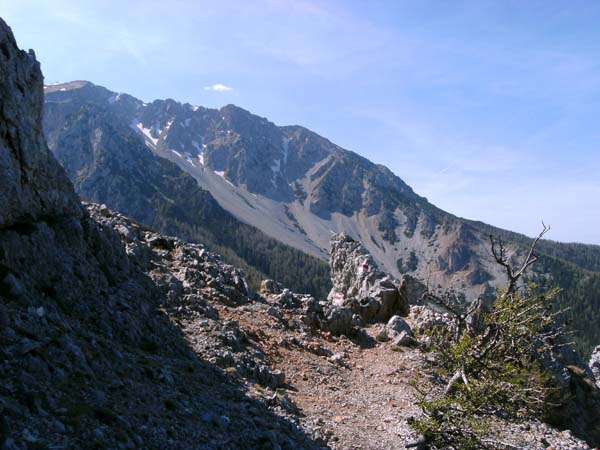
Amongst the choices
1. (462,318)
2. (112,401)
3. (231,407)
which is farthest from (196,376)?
(462,318)

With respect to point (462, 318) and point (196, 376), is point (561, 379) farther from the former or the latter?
point (196, 376)

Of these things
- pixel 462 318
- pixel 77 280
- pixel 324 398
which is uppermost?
pixel 462 318

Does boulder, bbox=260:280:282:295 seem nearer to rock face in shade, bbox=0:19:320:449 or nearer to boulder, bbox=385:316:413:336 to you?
boulder, bbox=385:316:413:336

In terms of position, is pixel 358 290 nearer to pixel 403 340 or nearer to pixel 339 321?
pixel 339 321

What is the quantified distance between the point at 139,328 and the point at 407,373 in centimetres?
1812

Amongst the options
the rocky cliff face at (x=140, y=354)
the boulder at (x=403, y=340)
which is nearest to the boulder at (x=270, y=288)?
the rocky cliff face at (x=140, y=354)

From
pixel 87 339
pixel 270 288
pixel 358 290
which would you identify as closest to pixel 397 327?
pixel 270 288

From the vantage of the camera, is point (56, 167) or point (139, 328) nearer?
point (139, 328)

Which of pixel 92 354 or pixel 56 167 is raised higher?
pixel 56 167

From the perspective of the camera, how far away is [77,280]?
754 inches

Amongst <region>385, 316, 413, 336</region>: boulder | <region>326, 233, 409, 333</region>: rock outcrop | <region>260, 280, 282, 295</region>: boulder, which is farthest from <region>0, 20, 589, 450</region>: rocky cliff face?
<region>260, 280, 282, 295</region>: boulder

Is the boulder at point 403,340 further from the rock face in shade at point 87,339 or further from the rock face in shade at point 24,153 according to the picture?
the rock face in shade at point 24,153

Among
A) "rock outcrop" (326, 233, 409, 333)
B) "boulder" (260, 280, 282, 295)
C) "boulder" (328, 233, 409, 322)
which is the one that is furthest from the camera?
"boulder" (328, 233, 409, 322)

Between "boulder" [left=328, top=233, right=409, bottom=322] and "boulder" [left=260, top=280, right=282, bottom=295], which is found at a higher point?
"boulder" [left=328, top=233, right=409, bottom=322]
